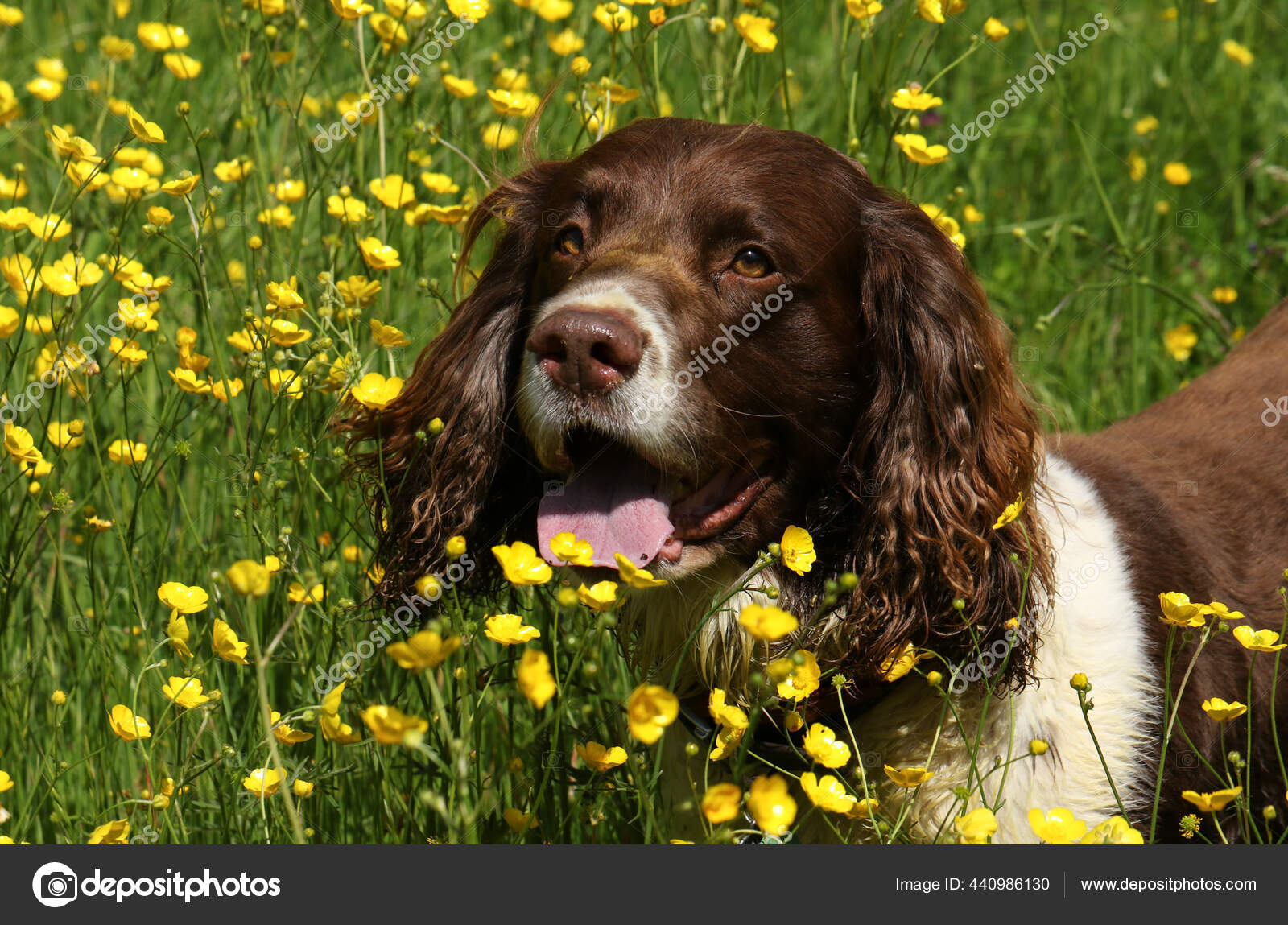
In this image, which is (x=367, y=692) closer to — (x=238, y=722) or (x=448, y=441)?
(x=238, y=722)

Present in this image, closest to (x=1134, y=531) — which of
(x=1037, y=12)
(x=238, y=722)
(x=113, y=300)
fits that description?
(x=238, y=722)

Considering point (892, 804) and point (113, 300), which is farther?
point (113, 300)

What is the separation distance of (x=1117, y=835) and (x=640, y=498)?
109 cm

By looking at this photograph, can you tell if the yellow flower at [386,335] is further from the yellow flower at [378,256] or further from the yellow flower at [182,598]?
the yellow flower at [182,598]

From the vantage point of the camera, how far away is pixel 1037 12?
629 centimetres

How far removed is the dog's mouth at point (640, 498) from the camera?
2580mm

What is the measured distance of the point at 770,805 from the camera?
1.63 meters

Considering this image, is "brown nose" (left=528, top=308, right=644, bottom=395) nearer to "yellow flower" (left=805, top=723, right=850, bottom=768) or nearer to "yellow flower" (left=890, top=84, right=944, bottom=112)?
"yellow flower" (left=805, top=723, right=850, bottom=768)

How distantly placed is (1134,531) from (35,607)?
8.25 feet

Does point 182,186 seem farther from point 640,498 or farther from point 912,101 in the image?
point 912,101

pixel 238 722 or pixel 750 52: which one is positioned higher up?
pixel 750 52

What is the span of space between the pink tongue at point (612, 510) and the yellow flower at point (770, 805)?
864 mm

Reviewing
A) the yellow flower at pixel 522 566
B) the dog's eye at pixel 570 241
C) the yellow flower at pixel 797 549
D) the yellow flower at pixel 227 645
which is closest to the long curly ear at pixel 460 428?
the dog's eye at pixel 570 241

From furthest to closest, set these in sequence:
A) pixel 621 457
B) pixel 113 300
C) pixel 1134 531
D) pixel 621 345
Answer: pixel 113 300 → pixel 1134 531 → pixel 621 457 → pixel 621 345
